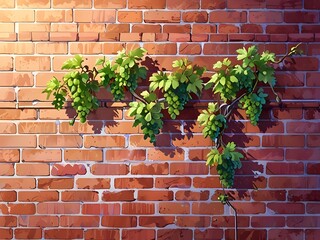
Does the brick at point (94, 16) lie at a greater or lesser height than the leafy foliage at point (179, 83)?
greater

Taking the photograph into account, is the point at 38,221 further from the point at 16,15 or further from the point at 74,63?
the point at 16,15

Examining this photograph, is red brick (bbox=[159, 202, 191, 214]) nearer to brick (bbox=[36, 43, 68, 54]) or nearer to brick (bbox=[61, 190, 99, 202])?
brick (bbox=[61, 190, 99, 202])

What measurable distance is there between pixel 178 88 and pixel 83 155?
53 centimetres

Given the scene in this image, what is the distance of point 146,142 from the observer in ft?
6.66

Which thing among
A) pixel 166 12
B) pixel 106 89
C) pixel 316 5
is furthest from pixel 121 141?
pixel 316 5

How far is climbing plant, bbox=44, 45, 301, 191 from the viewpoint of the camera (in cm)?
194

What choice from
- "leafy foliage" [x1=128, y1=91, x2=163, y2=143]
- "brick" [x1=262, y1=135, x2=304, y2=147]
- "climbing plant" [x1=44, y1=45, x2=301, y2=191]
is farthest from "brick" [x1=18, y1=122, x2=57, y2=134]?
"brick" [x1=262, y1=135, x2=304, y2=147]

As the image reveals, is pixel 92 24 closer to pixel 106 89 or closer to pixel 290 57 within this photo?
pixel 106 89

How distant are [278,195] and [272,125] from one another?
325 millimetres

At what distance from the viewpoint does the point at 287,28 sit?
2.02m

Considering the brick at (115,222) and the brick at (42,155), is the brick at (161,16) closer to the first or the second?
the brick at (42,155)

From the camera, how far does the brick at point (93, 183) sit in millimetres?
2035

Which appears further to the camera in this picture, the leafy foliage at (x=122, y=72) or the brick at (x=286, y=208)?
the brick at (x=286, y=208)

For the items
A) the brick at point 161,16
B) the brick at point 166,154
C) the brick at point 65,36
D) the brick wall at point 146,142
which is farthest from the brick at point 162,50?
the brick at point 166,154
